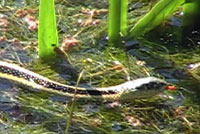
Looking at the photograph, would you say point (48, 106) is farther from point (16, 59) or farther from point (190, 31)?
point (190, 31)

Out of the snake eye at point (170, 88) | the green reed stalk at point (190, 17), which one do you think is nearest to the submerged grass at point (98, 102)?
the snake eye at point (170, 88)

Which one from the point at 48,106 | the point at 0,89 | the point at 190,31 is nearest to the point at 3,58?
the point at 0,89

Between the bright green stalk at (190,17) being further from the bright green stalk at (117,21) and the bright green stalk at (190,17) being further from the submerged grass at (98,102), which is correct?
the bright green stalk at (117,21)

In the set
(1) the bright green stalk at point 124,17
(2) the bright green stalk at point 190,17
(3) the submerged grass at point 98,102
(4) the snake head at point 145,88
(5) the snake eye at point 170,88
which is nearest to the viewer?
(3) the submerged grass at point 98,102

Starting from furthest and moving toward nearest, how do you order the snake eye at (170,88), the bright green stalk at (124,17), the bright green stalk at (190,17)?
the bright green stalk at (190,17), the bright green stalk at (124,17), the snake eye at (170,88)

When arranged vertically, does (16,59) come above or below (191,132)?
above

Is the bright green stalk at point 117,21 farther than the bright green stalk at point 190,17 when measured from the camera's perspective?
No

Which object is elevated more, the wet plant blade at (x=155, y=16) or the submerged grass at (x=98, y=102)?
the wet plant blade at (x=155, y=16)

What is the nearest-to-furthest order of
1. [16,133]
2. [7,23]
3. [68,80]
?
[16,133], [68,80], [7,23]
